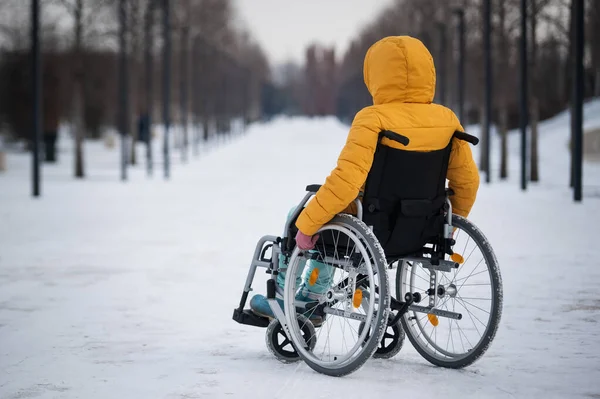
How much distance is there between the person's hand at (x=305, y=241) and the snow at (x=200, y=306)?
633 millimetres

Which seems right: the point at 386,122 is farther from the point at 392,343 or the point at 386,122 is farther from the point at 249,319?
the point at 249,319

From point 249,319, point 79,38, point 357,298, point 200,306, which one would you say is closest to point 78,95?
point 79,38

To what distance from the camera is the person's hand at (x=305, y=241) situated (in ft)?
16.8

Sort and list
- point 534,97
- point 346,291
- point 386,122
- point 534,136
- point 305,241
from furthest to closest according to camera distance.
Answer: point 534,97 → point 534,136 → point 346,291 → point 305,241 → point 386,122

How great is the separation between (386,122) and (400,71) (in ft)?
0.88

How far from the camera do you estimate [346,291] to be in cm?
522

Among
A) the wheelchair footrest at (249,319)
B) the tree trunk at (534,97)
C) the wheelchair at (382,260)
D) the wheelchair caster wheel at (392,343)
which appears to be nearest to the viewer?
the wheelchair at (382,260)

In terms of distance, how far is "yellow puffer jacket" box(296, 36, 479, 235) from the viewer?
4848mm

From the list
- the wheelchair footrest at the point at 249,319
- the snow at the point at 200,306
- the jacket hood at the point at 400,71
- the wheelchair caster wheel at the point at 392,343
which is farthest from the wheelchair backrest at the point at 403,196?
the wheelchair footrest at the point at 249,319

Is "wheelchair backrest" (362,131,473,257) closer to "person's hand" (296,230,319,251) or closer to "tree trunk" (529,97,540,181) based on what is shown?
"person's hand" (296,230,319,251)

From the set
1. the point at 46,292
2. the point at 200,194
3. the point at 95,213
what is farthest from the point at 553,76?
the point at 46,292

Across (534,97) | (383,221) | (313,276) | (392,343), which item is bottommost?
(392,343)

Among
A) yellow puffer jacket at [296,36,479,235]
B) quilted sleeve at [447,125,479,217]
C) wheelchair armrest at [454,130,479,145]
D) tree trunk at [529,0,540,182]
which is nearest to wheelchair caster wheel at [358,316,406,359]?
quilted sleeve at [447,125,479,217]

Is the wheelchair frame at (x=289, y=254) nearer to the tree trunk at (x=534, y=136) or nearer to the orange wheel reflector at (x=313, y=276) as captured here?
the orange wheel reflector at (x=313, y=276)
